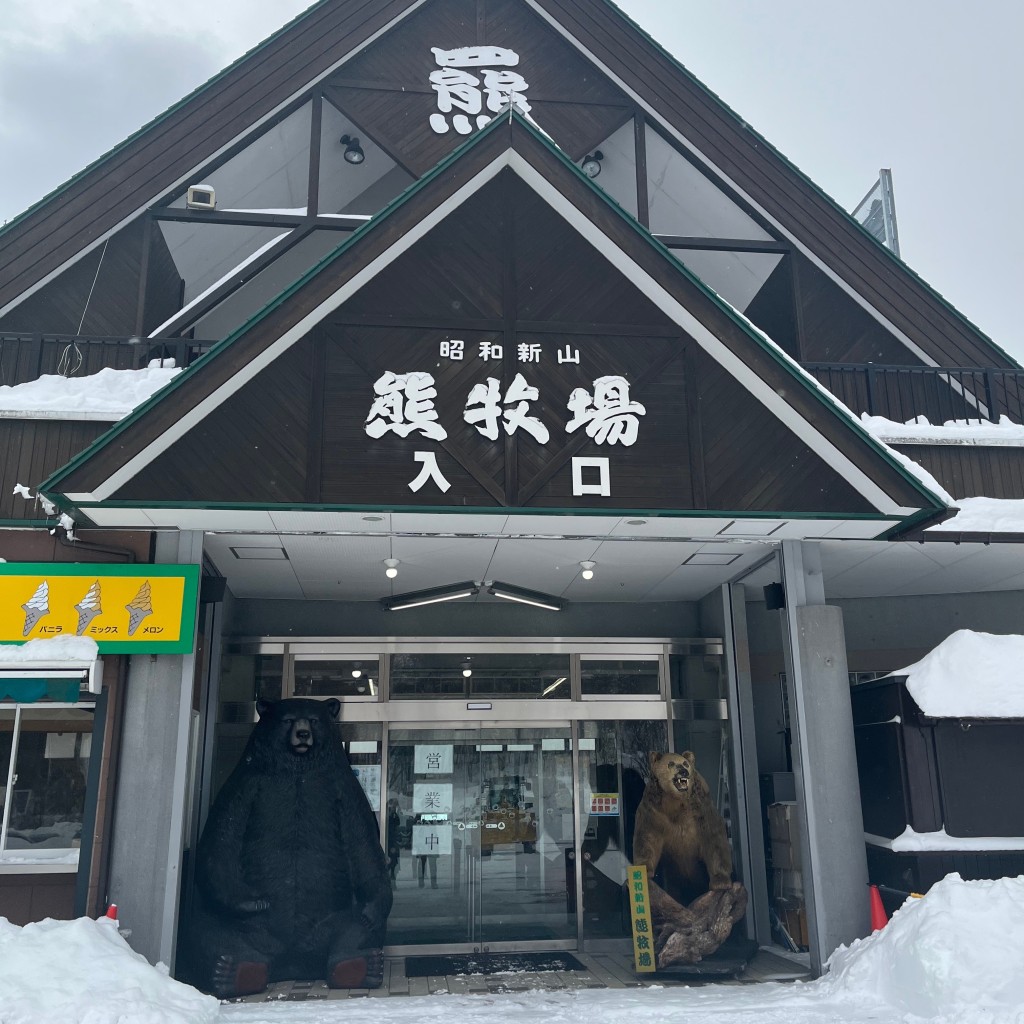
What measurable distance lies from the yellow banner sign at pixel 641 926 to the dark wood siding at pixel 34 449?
19.7ft

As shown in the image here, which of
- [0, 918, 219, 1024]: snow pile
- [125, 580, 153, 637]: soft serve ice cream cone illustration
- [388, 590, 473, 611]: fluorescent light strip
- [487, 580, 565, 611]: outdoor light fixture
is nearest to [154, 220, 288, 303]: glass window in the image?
[388, 590, 473, 611]: fluorescent light strip

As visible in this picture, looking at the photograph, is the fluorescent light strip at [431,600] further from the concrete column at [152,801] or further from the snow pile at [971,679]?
the snow pile at [971,679]

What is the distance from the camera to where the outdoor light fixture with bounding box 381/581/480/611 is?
32.2ft

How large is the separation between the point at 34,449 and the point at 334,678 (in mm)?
3956

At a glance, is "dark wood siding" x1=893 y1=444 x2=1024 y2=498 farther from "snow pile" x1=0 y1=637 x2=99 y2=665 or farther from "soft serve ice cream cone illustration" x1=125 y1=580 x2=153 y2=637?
"snow pile" x1=0 y1=637 x2=99 y2=665

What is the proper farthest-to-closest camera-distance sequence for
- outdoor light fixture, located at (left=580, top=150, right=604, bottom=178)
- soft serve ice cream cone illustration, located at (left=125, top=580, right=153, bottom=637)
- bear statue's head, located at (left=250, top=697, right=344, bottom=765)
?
outdoor light fixture, located at (left=580, top=150, right=604, bottom=178) < bear statue's head, located at (left=250, top=697, right=344, bottom=765) < soft serve ice cream cone illustration, located at (left=125, top=580, right=153, bottom=637)

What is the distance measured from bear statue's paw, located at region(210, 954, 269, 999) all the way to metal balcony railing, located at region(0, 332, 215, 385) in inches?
208

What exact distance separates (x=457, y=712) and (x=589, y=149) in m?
6.49

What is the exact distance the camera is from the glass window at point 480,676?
10.4 meters

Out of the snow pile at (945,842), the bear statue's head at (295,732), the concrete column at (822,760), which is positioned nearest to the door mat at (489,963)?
the bear statue's head at (295,732)

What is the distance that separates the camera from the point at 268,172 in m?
11.1

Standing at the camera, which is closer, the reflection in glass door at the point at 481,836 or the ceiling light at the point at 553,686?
the reflection in glass door at the point at 481,836

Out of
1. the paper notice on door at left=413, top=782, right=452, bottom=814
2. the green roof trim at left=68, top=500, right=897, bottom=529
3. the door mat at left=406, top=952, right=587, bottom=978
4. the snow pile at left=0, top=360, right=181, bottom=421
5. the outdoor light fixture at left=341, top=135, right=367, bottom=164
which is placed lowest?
the door mat at left=406, top=952, right=587, bottom=978

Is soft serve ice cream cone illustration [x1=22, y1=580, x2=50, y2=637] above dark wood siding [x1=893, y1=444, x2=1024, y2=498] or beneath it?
beneath
